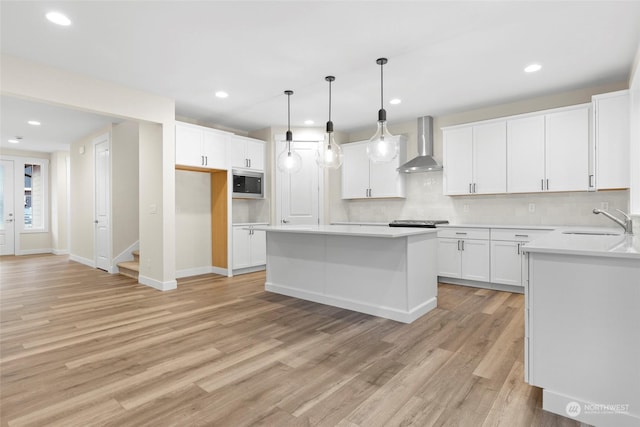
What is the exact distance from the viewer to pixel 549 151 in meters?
4.32

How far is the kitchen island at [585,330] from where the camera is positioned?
162cm

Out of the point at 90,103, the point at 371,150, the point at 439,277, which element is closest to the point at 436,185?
the point at 439,277

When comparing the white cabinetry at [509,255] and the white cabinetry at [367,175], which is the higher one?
the white cabinetry at [367,175]

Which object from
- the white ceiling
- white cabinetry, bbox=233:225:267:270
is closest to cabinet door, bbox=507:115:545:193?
the white ceiling

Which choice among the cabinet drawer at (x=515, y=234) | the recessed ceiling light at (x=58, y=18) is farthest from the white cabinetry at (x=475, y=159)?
the recessed ceiling light at (x=58, y=18)

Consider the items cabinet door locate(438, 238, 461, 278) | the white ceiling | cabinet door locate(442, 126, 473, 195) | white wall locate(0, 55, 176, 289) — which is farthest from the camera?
cabinet door locate(442, 126, 473, 195)

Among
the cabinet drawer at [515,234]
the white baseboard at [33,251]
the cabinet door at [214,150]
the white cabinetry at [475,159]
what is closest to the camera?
the cabinet drawer at [515,234]

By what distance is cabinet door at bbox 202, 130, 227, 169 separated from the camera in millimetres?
5273

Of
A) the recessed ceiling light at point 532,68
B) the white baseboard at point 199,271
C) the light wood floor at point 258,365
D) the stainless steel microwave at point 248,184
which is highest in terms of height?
the recessed ceiling light at point 532,68

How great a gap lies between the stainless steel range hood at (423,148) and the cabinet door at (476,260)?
1386mm

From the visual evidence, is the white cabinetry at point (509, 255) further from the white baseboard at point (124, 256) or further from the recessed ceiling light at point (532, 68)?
the white baseboard at point (124, 256)

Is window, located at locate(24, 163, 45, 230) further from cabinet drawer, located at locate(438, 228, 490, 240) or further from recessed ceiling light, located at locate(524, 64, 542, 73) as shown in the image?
recessed ceiling light, located at locate(524, 64, 542, 73)

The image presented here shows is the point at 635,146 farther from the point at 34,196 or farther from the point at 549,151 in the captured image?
the point at 34,196

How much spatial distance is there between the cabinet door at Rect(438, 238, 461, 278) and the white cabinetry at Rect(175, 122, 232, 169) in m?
3.74
